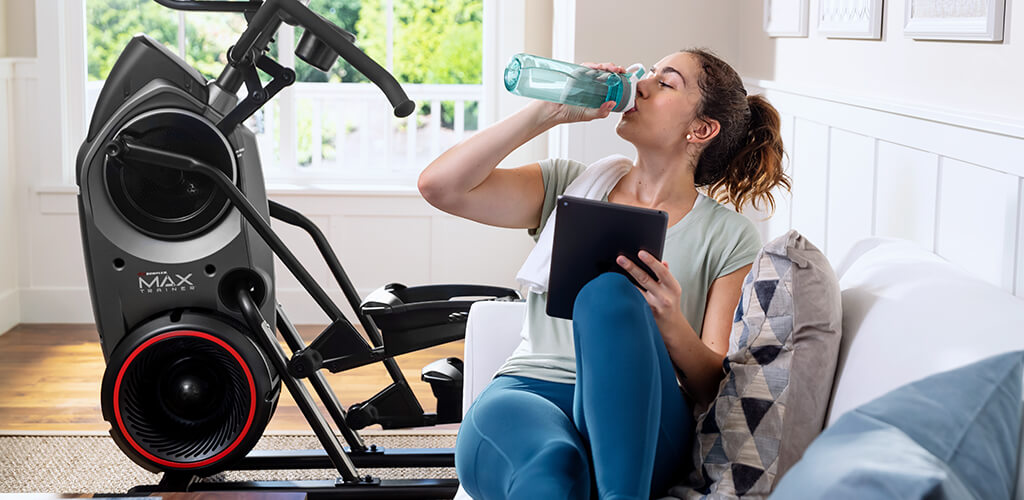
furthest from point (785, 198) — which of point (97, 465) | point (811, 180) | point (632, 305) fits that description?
point (97, 465)

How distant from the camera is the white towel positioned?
1747 millimetres

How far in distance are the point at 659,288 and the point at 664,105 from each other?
0.44 metres

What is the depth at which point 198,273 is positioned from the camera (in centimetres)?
218

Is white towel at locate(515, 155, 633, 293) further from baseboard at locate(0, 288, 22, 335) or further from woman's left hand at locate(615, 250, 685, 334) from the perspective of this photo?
baseboard at locate(0, 288, 22, 335)

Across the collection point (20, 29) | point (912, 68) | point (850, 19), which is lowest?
point (912, 68)

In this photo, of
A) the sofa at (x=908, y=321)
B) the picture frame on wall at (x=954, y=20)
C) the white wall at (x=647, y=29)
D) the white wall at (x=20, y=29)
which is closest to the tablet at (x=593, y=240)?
the sofa at (x=908, y=321)

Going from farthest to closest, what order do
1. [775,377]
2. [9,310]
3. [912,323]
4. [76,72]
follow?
[76,72] → [9,310] → [775,377] → [912,323]

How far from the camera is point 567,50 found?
3.37 meters

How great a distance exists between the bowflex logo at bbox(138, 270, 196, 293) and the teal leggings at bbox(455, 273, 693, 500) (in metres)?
0.95

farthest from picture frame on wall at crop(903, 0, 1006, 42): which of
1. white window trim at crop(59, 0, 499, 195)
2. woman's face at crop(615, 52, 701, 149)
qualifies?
white window trim at crop(59, 0, 499, 195)

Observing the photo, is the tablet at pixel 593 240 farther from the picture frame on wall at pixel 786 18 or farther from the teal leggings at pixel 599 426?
the picture frame on wall at pixel 786 18

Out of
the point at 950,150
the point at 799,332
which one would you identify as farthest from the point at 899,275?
the point at 950,150

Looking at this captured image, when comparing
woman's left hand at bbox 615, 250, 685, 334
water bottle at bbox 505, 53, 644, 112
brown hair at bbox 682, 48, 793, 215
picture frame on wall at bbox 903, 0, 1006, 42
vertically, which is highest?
picture frame on wall at bbox 903, 0, 1006, 42

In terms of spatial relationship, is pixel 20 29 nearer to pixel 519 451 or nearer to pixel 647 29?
pixel 647 29
